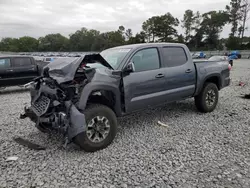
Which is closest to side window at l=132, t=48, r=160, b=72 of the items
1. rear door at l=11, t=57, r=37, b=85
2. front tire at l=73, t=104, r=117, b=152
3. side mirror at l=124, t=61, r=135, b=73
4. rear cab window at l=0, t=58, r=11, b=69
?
side mirror at l=124, t=61, r=135, b=73

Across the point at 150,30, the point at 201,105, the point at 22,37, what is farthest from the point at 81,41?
the point at 201,105

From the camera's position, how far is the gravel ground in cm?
305

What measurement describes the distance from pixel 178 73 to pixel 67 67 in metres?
2.60

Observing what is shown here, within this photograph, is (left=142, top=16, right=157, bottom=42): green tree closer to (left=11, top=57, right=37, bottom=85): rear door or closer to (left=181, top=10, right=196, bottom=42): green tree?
(left=181, top=10, right=196, bottom=42): green tree

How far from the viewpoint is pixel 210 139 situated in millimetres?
4363

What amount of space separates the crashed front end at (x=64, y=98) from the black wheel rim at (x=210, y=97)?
3449 millimetres

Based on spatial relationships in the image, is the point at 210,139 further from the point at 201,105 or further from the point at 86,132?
the point at 86,132

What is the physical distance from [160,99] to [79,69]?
6.42 feet

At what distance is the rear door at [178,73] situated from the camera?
199 inches

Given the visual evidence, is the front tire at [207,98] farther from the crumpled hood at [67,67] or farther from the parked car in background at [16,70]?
the parked car in background at [16,70]

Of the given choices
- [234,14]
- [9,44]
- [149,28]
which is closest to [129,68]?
[234,14]

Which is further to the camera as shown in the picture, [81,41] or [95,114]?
[81,41]

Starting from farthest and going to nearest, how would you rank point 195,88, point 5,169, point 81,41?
1. point 81,41
2. point 195,88
3. point 5,169

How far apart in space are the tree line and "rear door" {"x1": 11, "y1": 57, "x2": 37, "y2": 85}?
54.3 metres
